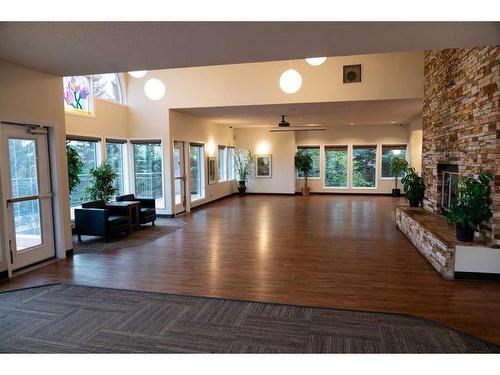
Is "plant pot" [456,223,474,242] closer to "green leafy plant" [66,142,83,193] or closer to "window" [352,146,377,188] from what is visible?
"green leafy plant" [66,142,83,193]

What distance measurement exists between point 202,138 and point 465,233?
796 centimetres

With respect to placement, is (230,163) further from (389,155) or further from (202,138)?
(389,155)

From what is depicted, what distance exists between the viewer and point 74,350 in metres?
2.65

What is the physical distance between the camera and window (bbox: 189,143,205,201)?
33.8 feet

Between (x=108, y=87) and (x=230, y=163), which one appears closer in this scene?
(x=108, y=87)

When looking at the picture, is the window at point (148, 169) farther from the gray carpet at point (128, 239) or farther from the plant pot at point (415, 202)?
the plant pot at point (415, 202)

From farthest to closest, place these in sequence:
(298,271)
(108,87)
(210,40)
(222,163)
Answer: (222,163) < (108,87) < (298,271) < (210,40)

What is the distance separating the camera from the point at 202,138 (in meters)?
10.7

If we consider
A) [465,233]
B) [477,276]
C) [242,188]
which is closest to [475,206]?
[465,233]

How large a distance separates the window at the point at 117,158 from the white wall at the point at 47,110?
2.96m

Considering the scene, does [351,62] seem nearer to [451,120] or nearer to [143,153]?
[451,120]

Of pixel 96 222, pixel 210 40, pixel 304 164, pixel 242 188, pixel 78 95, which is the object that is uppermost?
pixel 78 95
